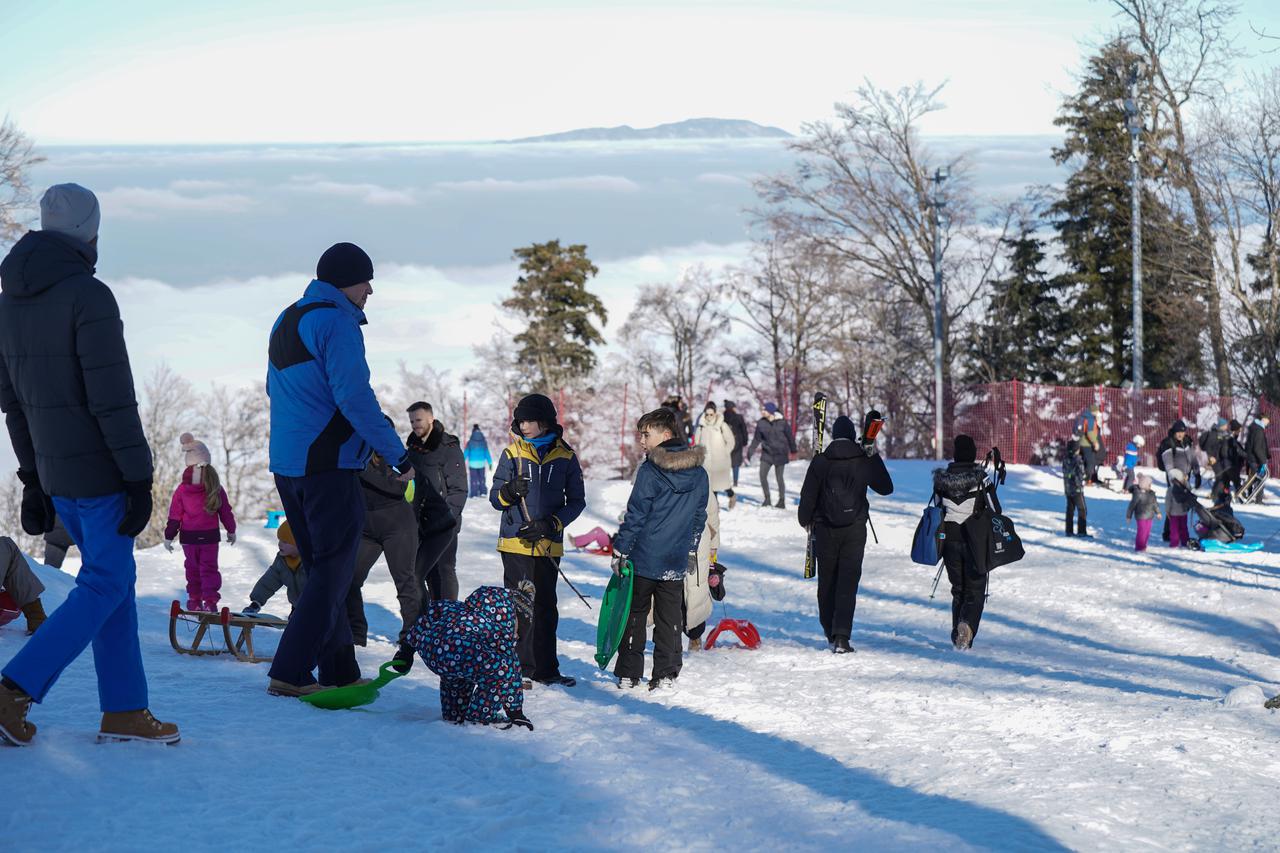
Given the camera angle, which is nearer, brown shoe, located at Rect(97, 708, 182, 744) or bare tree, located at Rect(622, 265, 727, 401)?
brown shoe, located at Rect(97, 708, 182, 744)

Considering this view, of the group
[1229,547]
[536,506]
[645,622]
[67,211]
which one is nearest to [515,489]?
[536,506]

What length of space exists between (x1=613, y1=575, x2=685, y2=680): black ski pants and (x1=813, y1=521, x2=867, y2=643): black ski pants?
87.7 inches

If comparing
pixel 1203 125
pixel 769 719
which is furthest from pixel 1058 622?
pixel 1203 125

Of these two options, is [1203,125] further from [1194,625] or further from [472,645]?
[472,645]

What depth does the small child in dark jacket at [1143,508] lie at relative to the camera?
15.9 metres

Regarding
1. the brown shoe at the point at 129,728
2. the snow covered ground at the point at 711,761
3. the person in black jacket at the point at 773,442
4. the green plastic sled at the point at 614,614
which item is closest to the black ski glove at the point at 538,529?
the green plastic sled at the point at 614,614

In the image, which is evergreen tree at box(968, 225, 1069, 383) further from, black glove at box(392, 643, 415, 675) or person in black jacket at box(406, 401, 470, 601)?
black glove at box(392, 643, 415, 675)

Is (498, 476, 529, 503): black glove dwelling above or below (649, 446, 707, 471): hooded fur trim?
below

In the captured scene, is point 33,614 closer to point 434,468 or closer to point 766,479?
point 434,468

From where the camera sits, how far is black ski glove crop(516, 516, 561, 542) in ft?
23.8

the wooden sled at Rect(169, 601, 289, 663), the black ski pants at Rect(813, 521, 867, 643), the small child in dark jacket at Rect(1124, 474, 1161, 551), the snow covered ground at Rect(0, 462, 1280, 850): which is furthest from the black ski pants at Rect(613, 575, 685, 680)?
the small child in dark jacket at Rect(1124, 474, 1161, 551)

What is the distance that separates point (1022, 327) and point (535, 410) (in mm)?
41846

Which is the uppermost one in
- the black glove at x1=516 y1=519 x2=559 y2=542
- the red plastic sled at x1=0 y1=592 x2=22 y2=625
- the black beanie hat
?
the black beanie hat

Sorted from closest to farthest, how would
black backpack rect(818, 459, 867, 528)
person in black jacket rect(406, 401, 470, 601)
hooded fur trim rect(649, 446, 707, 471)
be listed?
1. hooded fur trim rect(649, 446, 707, 471)
2. person in black jacket rect(406, 401, 470, 601)
3. black backpack rect(818, 459, 867, 528)
